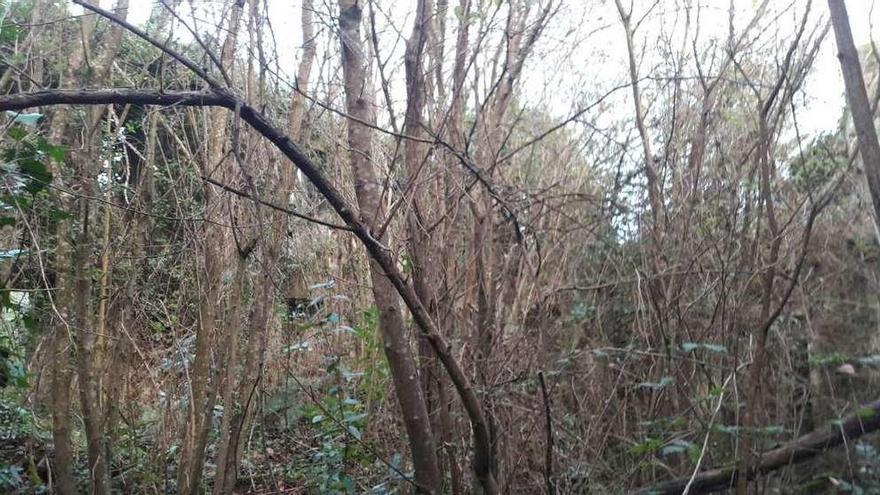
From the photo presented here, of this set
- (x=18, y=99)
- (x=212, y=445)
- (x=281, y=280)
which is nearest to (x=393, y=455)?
(x=281, y=280)

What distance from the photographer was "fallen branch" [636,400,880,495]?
11.3 ft

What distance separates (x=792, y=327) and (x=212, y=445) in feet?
12.8

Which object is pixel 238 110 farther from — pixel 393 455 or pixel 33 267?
pixel 33 267

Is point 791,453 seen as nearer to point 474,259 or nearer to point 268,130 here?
point 474,259

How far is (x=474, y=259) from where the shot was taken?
3.69m

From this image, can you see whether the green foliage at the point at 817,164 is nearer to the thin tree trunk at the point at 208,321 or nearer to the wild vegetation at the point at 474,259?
the wild vegetation at the point at 474,259

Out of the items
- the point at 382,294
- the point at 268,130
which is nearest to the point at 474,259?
the point at 382,294

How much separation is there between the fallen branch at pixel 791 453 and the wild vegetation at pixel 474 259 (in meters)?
0.01

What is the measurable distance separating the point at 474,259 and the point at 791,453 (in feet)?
5.65

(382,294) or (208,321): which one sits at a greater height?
(382,294)

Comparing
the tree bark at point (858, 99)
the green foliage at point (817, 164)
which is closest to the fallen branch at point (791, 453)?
the green foliage at point (817, 164)

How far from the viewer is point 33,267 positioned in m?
4.66

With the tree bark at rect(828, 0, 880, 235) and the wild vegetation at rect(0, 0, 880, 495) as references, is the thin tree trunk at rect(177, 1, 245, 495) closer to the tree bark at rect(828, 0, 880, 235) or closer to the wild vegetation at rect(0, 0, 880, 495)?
the wild vegetation at rect(0, 0, 880, 495)

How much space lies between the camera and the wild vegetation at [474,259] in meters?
3.42
